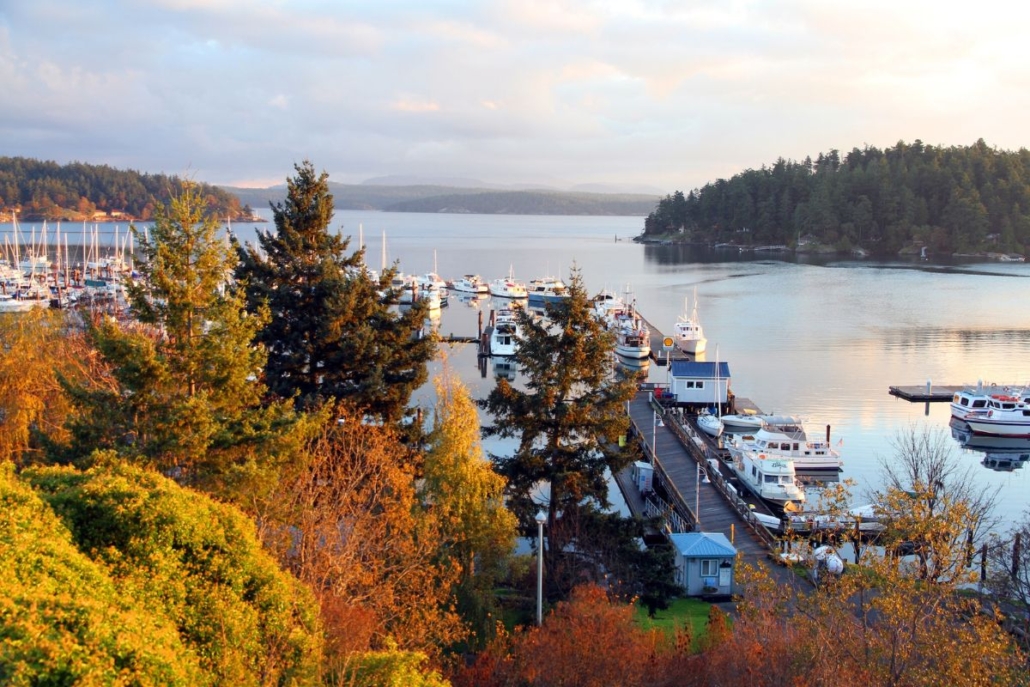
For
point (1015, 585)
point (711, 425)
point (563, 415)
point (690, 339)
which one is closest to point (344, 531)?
point (563, 415)

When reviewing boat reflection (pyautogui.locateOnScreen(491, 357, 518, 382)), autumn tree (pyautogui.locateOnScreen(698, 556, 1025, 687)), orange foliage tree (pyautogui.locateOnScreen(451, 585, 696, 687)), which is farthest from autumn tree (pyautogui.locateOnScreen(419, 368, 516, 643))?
boat reflection (pyautogui.locateOnScreen(491, 357, 518, 382))

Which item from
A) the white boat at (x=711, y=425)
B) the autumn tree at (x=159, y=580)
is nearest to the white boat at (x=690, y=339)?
the white boat at (x=711, y=425)

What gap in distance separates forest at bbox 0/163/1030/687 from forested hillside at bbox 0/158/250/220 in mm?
141752

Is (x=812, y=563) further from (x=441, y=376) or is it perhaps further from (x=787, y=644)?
(x=441, y=376)

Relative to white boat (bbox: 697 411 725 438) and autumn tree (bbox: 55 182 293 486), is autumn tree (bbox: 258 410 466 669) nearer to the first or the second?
autumn tree (bbox: 55 182 293 486)

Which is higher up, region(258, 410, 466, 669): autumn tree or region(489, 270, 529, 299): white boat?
region(489, 270, 529, 299): white boat

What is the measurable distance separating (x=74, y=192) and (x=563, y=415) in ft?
542

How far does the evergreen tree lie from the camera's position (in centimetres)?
1784

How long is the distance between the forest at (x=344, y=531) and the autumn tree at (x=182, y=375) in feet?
0.12

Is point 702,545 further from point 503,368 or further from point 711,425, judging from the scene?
point 503,368

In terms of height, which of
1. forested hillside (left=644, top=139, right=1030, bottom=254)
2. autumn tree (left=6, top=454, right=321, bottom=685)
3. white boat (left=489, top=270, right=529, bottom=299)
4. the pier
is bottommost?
the pier

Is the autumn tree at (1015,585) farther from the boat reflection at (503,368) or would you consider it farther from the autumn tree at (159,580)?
the boat reflection at (503,368)

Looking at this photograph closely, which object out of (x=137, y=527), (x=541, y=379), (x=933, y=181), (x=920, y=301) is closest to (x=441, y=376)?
(x=541, y=379)

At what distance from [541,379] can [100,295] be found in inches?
2179
